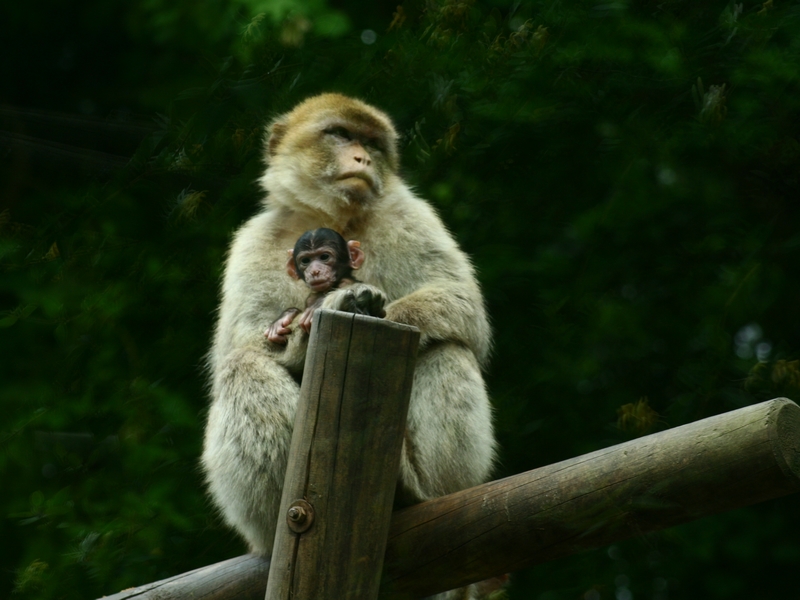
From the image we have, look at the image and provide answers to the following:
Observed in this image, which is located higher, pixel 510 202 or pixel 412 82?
pixel 412 82

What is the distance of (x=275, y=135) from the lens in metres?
4.96

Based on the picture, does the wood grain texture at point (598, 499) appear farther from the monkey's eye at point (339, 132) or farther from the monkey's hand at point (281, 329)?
the monkey's eye at point (339, 132)

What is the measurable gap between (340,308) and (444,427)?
789 millimetres

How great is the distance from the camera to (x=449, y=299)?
12.9ft

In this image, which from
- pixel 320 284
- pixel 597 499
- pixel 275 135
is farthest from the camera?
pixel 275 135

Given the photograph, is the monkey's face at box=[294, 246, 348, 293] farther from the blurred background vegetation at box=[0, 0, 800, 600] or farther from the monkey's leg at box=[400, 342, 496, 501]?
the blurred background vegetation at box=[0, 0, 800, 600]

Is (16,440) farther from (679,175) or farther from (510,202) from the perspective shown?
(679,175)

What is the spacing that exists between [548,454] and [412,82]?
84.5 inches

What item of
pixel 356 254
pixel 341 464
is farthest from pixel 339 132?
pixel 341 464

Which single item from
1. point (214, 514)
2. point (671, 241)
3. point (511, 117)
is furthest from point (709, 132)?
point (214, 514)

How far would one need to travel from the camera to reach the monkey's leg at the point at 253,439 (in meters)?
3.51

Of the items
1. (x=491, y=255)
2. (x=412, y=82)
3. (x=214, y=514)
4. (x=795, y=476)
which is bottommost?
(x=795, y=476)

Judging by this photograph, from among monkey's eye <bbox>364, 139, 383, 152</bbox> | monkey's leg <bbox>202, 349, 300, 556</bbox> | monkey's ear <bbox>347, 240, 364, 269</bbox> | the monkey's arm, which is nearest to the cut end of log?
the monkey's arm

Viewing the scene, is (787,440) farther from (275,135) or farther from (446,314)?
(275,135)
